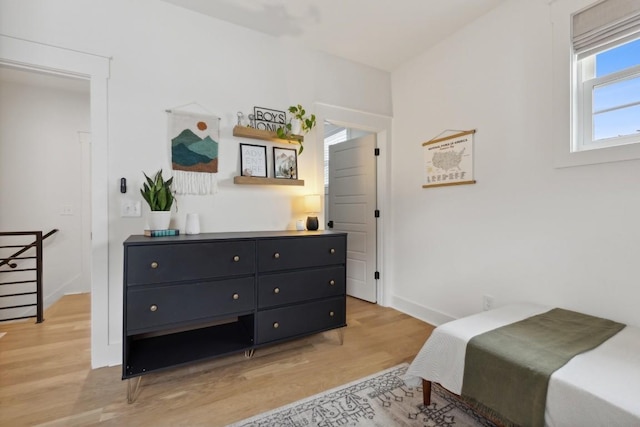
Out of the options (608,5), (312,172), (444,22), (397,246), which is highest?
(444,22)

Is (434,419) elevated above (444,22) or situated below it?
below

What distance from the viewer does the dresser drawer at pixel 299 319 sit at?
213 cm

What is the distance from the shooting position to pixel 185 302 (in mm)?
1861

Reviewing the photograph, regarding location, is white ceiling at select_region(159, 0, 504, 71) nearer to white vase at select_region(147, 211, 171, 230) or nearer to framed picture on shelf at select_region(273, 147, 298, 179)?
framed picture on shelf at select_region(273, 147, 298, 179)

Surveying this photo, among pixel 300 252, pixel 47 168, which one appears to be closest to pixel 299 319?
pixel 300 252

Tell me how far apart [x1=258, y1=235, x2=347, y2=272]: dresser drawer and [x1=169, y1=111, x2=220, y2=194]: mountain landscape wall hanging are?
0.77 meters

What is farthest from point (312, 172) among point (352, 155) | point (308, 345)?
point (308, 345)

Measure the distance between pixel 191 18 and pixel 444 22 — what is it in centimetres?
217

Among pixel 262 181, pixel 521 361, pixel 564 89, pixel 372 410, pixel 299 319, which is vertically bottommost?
pixel 372 410

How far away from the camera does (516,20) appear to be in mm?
2277

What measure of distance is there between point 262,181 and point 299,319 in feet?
3.90

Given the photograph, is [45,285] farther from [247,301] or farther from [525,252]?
[525,252]

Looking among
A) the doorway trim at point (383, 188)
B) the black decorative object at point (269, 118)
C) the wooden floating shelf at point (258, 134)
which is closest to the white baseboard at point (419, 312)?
the doorway trim at point (383, 188)

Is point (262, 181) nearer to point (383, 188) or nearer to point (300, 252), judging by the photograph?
point (300, 252)
